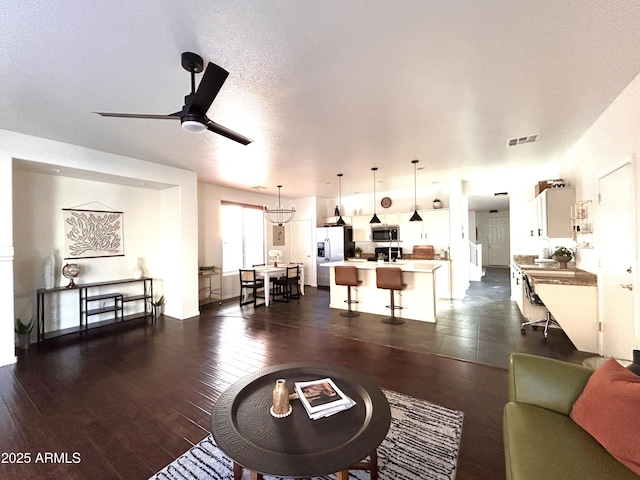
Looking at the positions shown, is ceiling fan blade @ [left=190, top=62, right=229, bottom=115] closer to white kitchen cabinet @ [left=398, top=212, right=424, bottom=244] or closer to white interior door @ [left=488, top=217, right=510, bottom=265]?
white kitchen cabinet @ [left=398, top=212, right=424, bottom=244]

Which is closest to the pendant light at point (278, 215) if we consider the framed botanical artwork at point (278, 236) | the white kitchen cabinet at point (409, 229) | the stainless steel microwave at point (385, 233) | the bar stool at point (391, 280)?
the framed botanical artwork at point (278, 236)

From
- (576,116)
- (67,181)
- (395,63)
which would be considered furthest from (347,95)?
(67,181)

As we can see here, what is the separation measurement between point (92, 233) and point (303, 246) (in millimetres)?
5079

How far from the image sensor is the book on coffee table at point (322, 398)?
144 cm

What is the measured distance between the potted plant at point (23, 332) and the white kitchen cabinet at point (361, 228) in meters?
6.63

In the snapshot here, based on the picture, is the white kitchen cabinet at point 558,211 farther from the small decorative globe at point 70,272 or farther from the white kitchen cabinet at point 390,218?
the small decorative globe at point 70,272

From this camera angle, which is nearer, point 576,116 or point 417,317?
point 576,116

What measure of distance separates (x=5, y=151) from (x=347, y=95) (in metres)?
4.03

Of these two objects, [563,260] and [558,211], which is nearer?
[558,211]

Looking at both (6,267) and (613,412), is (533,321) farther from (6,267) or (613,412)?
(6,267)

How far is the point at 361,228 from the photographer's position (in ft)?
25.3

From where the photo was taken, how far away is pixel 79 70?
200cm

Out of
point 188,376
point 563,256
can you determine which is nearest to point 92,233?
point 188,376

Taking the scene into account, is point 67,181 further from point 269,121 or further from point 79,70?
point 269,121
